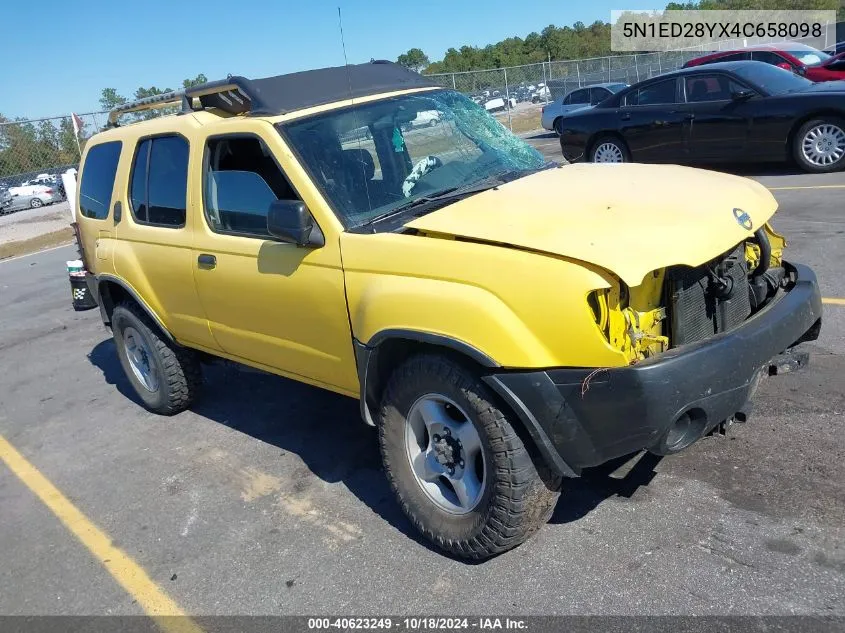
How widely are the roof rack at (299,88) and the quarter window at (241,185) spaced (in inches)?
8.9

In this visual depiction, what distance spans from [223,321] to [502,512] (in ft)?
7.02

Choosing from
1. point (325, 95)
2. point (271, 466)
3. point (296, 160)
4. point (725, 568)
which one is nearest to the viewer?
point (725, 568)

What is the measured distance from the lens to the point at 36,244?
55.7 feet

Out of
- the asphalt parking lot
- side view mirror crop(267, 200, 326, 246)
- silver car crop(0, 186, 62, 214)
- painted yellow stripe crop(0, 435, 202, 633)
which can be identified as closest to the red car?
the asphalt parking lot

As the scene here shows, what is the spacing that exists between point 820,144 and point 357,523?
30.3 feet

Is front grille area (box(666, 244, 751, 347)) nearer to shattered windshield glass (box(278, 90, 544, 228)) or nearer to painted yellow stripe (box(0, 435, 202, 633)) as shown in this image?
shattered windshield glass (box(278, 90, 544, 228))

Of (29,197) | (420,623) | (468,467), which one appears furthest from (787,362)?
(29,197)

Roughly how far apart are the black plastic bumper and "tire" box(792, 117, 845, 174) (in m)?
8.45

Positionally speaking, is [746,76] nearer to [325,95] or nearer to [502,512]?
[325,95]

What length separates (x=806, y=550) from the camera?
9.82ft

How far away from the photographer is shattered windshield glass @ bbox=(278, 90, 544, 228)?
145 inches

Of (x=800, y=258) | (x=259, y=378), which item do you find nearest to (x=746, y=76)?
(x=800, y=258)

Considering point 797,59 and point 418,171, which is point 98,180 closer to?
point 418,171

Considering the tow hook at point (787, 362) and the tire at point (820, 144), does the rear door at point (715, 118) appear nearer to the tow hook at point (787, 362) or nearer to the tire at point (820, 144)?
the tire at point (820, 144)
